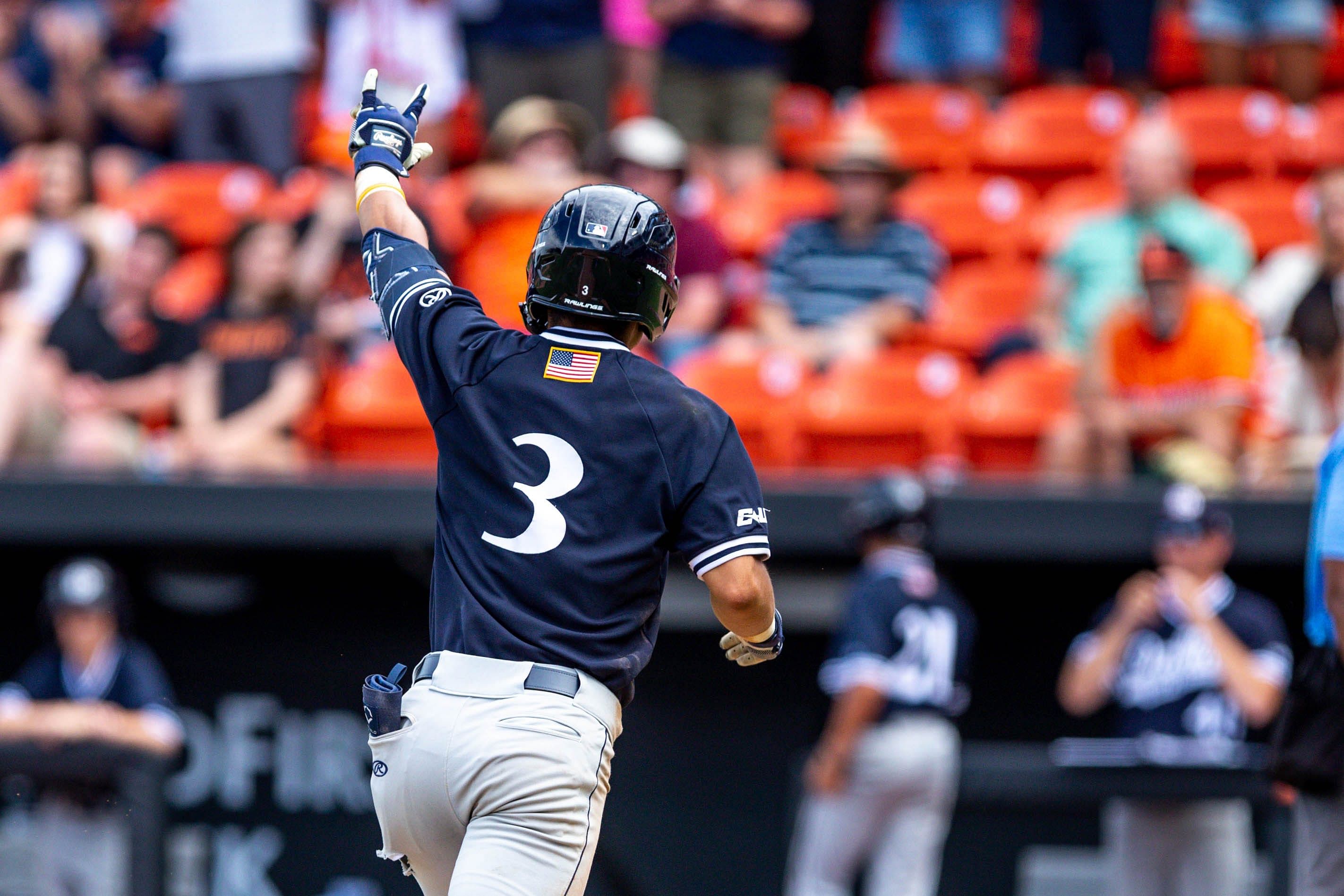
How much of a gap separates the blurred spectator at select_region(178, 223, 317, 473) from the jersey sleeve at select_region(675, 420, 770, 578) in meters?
4.05

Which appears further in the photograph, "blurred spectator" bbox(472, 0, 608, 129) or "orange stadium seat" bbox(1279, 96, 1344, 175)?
"orange stadium seat" bbox(1279, 96, 1344, 175)

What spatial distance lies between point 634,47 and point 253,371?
9.46 ft

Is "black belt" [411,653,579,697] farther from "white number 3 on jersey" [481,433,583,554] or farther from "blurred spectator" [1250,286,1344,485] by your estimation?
"blurred spectator" [1250,286,1344,485]

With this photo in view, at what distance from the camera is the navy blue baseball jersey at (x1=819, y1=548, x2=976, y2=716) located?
5914 mm

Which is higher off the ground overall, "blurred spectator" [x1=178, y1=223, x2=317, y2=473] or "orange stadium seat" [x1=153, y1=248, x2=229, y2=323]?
"orange stadium seat" [x1=153, y1=248, x2=229, y2=323]

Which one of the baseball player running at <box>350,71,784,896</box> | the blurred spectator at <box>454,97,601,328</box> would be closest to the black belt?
the baseball player running at <box>350,71,784,896</box>

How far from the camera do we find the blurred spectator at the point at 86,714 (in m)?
5.91

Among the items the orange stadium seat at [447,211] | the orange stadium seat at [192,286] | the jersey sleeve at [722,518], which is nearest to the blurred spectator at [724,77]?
the orange stadium seat at [447,211]

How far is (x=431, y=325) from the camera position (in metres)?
2.88

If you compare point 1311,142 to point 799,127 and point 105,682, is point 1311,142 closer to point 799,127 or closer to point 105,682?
point 799,127

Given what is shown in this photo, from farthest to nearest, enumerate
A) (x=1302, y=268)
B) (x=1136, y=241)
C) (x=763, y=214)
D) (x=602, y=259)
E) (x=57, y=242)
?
(x=763, y=214) → (x=57, y=242) → (x=1302, y=268) → (x=1136, y=241) → (x=602, y=259)

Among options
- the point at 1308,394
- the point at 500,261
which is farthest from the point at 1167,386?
the point at 500,261

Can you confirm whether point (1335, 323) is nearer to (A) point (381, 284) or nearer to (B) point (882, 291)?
(B) point (882, 291)

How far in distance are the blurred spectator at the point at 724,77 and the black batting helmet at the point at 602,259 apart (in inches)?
227
